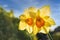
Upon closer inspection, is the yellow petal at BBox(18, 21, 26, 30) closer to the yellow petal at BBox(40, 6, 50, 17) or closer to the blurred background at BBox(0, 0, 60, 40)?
the blurred background at BBox(0, 0, 60, 40)

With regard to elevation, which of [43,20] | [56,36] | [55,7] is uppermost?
[55,7]

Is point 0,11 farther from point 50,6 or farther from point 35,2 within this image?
point 50,6

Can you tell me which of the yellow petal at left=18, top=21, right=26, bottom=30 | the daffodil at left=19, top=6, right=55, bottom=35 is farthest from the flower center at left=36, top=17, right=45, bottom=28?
the yellow petal at left=18, top=21, right=26, bottom=30

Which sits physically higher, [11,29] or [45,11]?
[45,11]

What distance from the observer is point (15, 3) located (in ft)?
4.76

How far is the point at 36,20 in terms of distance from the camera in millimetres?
1419

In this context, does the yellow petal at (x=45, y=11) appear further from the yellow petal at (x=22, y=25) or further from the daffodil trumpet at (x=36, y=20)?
the yellow petal at (x=22, y=25)

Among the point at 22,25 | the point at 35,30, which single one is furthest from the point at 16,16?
the point at 35,30

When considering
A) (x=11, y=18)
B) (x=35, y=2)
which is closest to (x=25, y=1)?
(x=35, y=2)

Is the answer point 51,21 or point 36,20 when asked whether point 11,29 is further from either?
point 51,21

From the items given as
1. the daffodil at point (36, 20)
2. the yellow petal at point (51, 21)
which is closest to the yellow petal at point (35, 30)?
the daffodil at point (36, 20)

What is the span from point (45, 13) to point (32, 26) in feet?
0.50

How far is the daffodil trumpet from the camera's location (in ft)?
4.64

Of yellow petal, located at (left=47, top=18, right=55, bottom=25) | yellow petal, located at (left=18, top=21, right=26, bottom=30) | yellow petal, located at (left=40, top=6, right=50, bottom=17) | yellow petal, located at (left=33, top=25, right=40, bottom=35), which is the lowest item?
yellow petal, located at (left=33, top=25, right=40, bottom=35)
